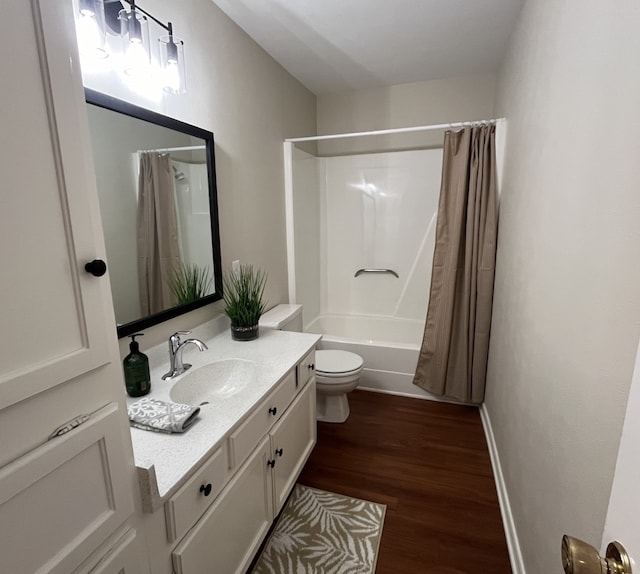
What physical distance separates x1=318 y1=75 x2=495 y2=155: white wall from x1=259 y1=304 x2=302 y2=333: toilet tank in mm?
1651

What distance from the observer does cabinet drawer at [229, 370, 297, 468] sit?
1185 millimetres

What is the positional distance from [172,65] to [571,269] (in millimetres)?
1638

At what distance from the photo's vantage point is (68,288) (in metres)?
0.59

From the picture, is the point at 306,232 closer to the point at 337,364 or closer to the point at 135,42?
the point at 337,364

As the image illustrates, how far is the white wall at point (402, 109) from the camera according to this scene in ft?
9.20

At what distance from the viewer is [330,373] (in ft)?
7.48

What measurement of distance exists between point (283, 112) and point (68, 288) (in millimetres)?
2386

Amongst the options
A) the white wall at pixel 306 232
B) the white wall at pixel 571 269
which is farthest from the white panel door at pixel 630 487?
the white wall at pixel 306 232

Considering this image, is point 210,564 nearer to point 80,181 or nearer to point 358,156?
point 80,181

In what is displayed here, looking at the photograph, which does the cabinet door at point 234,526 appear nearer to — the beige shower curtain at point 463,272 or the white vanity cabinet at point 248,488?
the white vanity cabinet at point 248,488

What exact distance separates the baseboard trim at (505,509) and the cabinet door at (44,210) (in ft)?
5.56

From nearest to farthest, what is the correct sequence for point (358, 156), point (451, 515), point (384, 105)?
point (451, 515), point (384, 105), point (358, 156)

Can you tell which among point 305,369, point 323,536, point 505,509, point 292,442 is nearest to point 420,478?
point 505,509

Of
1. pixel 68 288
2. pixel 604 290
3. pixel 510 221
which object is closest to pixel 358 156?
pixel 510 221
